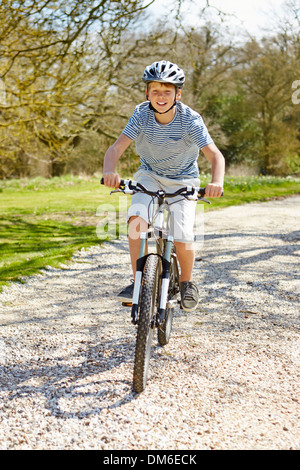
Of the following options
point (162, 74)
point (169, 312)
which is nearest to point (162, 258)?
point (169, 312)

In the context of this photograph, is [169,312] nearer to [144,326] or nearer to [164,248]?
[164,248]

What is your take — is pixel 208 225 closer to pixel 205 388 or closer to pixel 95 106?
pixel 205 388

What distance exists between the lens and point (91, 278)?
5.44m

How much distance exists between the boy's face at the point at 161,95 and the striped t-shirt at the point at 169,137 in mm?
137

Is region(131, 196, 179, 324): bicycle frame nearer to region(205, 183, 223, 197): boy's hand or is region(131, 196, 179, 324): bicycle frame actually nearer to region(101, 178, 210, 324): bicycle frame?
region(101, 178, 210, 324): bicycle frame

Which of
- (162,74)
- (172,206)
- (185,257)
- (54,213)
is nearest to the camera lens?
(162,74)

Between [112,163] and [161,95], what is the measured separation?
53 centimetres

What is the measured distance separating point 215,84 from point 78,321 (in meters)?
20.0

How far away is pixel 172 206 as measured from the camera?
3.05 m

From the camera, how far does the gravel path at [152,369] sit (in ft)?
7.52

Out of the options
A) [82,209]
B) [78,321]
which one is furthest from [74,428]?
[82,209]

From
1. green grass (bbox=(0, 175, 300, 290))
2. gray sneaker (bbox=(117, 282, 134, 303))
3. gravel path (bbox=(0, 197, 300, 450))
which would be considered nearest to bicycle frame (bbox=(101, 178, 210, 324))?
gray sneaker (bbox=(117, 282, 134, 303))

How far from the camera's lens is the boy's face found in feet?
9.57

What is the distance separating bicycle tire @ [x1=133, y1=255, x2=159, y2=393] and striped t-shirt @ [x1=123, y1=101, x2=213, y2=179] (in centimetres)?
81
